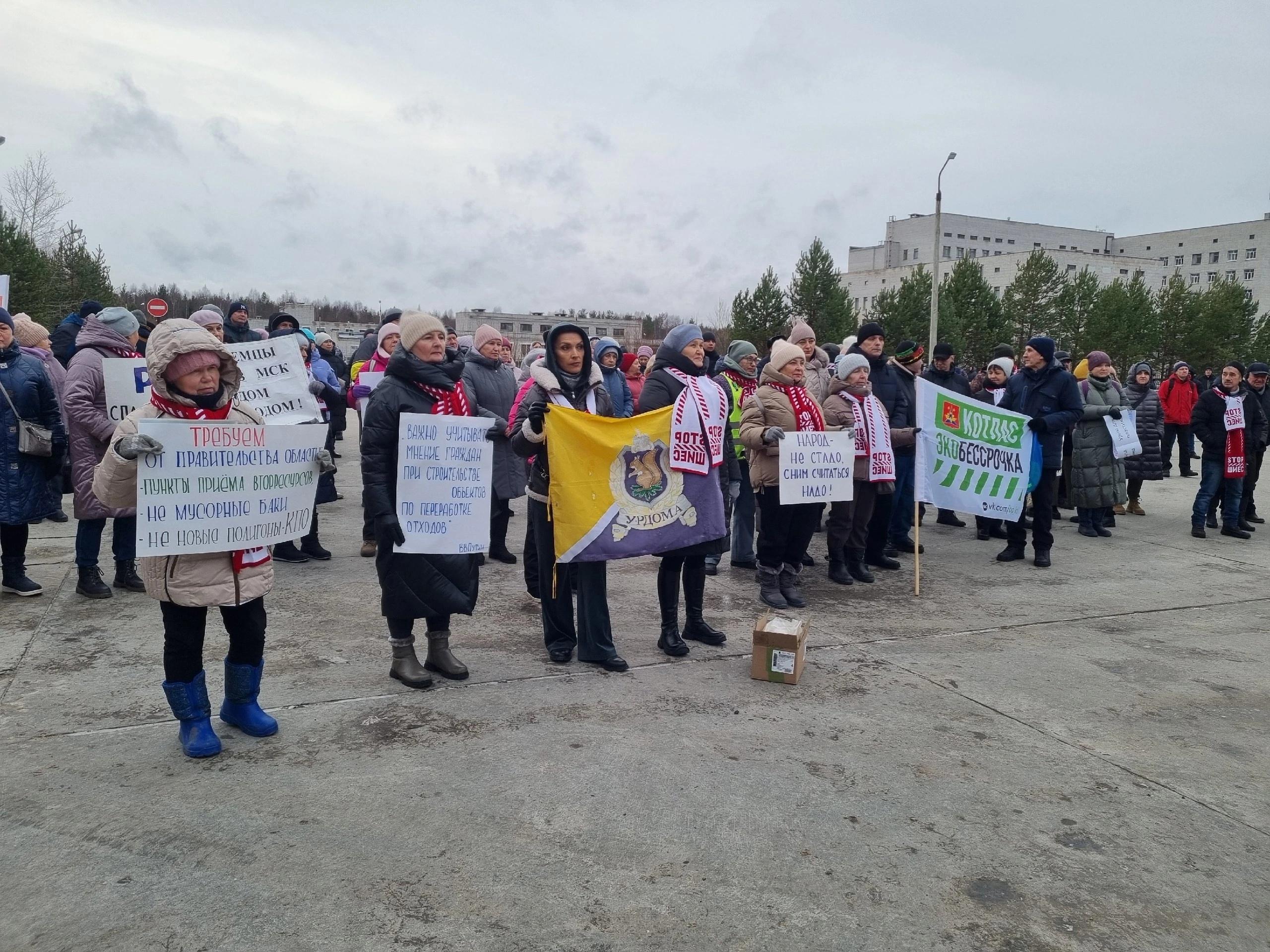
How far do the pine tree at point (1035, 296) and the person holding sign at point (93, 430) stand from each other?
174ft

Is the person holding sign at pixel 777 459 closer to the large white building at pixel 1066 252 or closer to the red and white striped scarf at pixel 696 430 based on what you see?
the red and white striped scarf at pixel 696 430

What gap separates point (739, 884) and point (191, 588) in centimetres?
263

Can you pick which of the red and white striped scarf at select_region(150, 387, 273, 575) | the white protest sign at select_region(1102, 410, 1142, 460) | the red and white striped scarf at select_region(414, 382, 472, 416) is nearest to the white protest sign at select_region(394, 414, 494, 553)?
the red and white striped scarf at select_region(414, 382, 472, 416)

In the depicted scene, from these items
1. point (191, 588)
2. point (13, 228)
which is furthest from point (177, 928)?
point (13, 228)

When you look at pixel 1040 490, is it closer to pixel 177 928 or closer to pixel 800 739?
pixel 800 739

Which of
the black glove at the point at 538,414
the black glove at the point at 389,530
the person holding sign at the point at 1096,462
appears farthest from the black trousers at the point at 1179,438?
the black glove at the point at 389,530

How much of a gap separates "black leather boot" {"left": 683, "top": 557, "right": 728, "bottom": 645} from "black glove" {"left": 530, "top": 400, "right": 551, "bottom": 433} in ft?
4.67

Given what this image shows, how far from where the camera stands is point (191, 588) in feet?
13.1

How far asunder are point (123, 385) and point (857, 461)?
5.89 metres

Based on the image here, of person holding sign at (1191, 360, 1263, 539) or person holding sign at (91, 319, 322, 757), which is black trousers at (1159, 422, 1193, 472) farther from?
person holding sign at (91, 319, 322, 757)

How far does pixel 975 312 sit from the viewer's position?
51625 mm

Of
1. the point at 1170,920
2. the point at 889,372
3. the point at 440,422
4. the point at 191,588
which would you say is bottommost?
the point at 1170,920

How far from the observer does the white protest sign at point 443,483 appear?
16.0ft

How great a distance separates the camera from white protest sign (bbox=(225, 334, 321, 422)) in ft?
23.3
